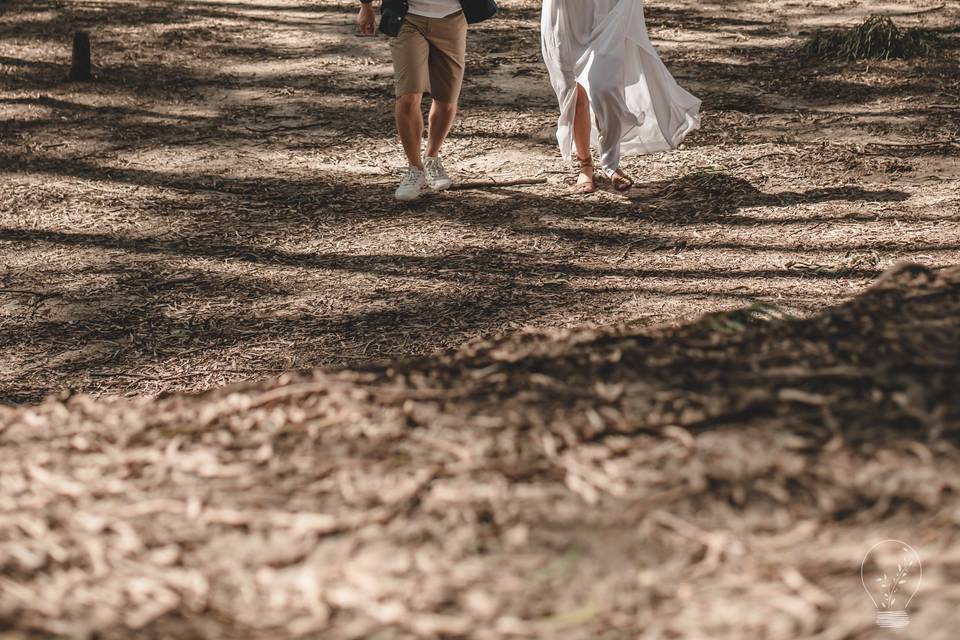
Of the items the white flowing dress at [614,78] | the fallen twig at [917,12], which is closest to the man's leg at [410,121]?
the white flowing dress at [614,78]

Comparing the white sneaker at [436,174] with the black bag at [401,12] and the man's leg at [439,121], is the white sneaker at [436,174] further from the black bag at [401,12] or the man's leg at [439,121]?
the black bag at [401,12]

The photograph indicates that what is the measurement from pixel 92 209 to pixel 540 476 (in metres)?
6.25

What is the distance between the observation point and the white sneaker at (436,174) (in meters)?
7.31

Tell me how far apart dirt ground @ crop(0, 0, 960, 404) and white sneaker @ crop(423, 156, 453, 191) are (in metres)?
0.11

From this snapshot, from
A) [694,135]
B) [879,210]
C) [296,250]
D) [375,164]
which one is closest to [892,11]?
[694,135]

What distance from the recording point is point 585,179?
720cm

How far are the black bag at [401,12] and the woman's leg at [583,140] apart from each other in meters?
0.90

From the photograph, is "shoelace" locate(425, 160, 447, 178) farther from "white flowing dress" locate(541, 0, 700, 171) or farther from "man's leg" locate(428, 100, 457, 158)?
"white flowing dress" locate(541, 0, 700, 171)

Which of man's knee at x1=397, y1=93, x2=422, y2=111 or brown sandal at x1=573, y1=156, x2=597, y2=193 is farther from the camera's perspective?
brown sandal at x1=573, y1=156, x2=597, y2=193

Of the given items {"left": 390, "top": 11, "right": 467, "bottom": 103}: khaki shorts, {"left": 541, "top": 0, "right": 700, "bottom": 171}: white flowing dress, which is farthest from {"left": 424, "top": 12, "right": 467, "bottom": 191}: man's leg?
{"left": 541, "top": 0, "right": 700, "bottom": 171}: white flowing dress

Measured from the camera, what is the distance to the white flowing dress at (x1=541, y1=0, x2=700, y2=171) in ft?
21.7

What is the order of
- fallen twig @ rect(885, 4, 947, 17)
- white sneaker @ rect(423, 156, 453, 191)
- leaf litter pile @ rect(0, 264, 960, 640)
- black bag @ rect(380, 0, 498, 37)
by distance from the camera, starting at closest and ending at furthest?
1. leaf litter pile @ rect(0, 264, 960, 640)
2. black bag @ rect(380, 0, 498, 37)
3. white sneaker @ rect(423, 156, 453, 191)
4. fallen twig @ rect(885, 4, 947, 17)

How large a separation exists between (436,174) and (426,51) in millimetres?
1022

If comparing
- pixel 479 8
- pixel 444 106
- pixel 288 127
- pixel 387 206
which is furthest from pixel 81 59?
pixel 479 8
